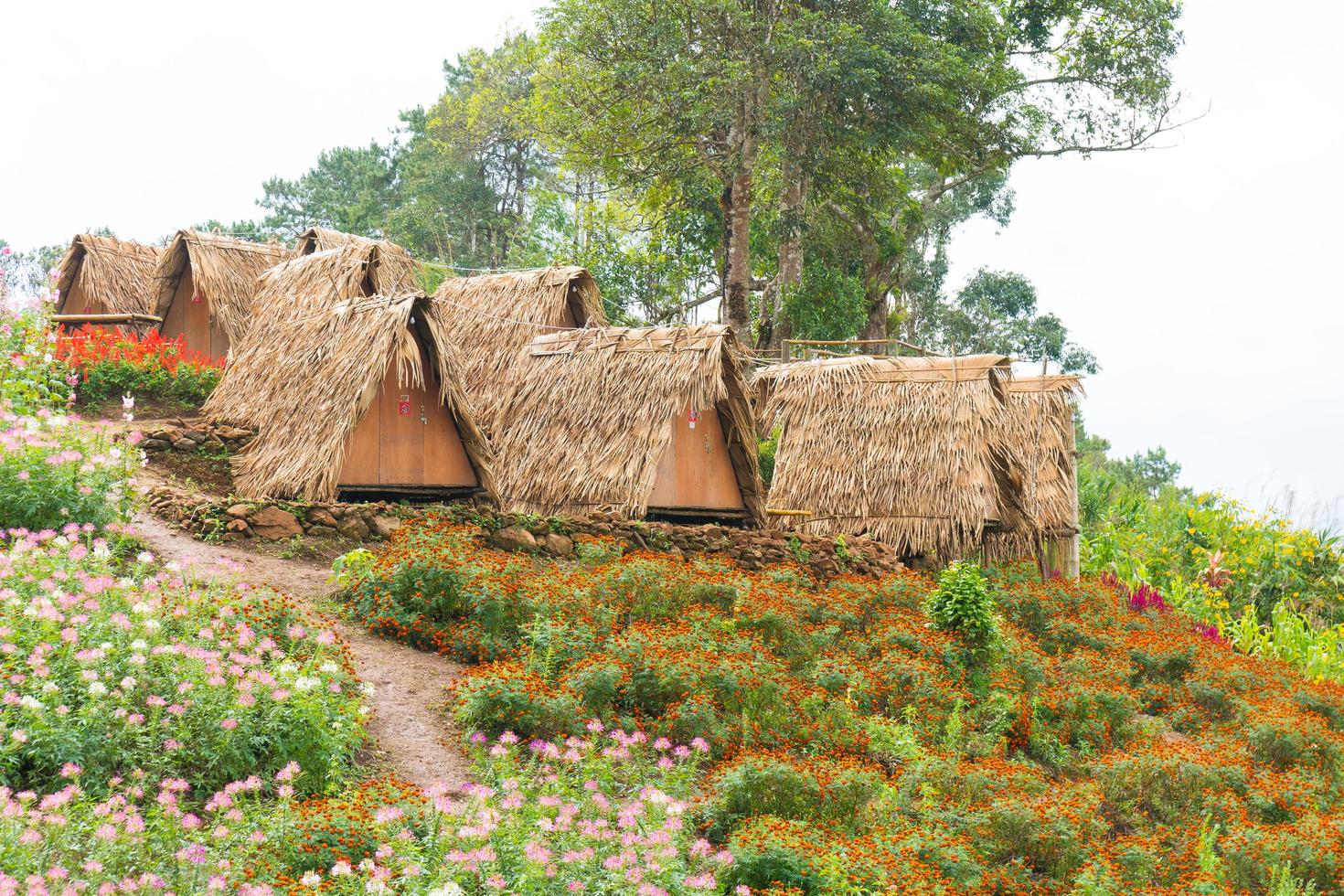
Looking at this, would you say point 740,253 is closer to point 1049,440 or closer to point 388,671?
point 1049,440

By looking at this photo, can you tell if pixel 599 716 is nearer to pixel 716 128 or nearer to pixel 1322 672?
pixel 1322 672

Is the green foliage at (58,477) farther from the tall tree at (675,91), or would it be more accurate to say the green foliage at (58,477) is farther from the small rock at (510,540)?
the tall tree at (675,91)

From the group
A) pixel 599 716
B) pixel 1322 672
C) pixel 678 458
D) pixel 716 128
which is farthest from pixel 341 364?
pixel 716 128

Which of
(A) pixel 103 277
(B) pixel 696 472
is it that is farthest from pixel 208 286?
(B) pixel 696 472

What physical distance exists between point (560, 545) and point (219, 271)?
10022 mm

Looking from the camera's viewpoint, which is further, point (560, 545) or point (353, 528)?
point (560, 545)

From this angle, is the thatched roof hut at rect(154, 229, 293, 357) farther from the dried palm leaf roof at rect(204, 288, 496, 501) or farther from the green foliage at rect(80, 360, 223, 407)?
the dried palm leaf roof at rect(204, 288, 496, 501)

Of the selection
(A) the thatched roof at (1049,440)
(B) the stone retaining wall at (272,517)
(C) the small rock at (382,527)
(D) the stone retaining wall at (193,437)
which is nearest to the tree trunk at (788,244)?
(A) the thatched roof at (1049,440)

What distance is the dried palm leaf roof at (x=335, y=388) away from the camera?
36.7 feet

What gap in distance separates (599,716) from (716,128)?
1717 centimetres

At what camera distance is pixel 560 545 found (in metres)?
11.3

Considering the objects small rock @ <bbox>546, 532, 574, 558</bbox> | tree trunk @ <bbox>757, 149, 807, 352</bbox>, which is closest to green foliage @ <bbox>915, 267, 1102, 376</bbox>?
tree trunk @ <bbox>757, 149, 807, 352</bbox>

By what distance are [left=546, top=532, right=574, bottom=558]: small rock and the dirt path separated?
218 cm

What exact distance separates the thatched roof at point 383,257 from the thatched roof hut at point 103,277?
9.30ft
